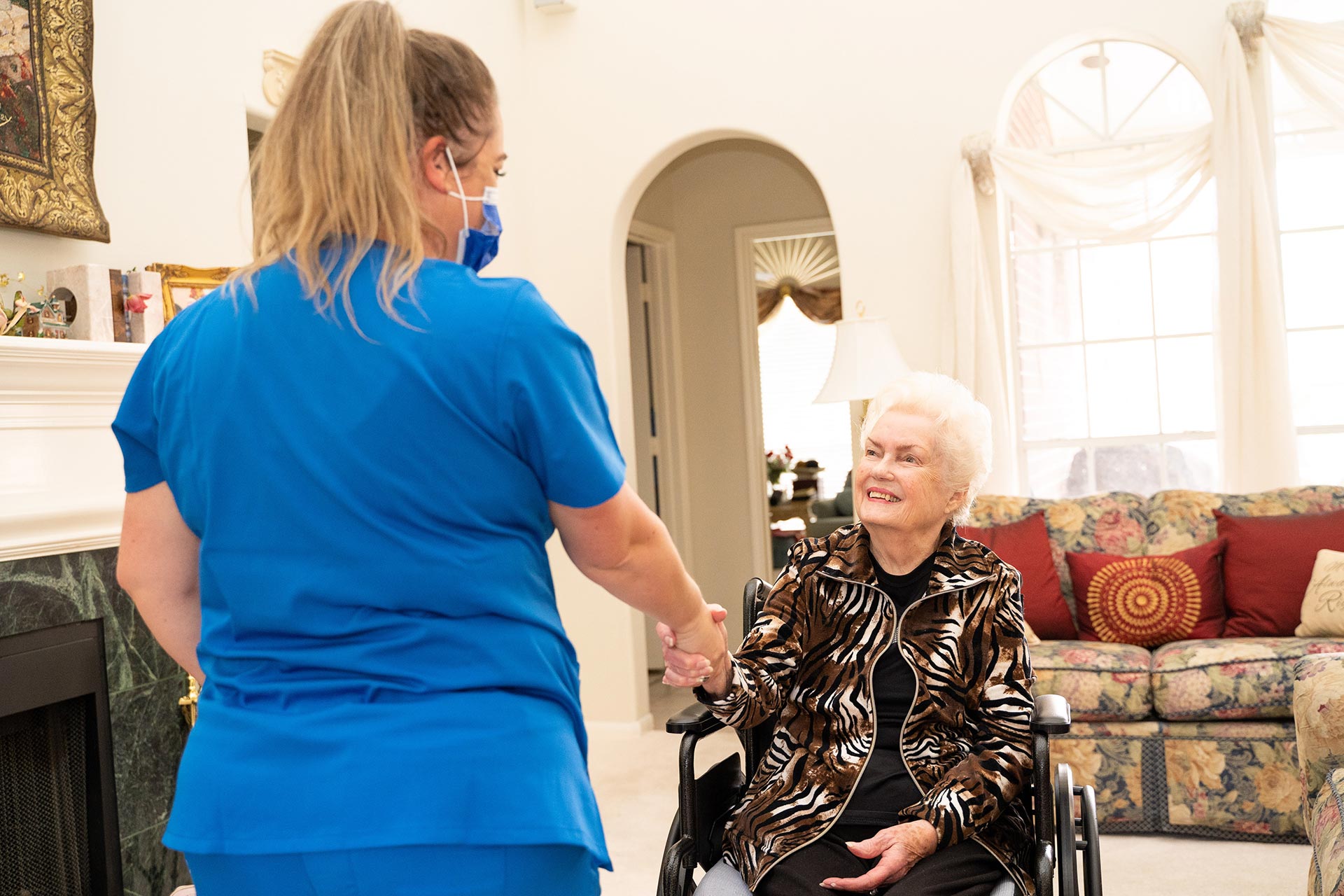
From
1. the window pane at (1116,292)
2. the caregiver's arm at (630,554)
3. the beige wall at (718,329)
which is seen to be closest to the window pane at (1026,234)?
the window pane at (1116,292)

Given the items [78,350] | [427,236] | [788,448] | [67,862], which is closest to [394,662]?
[427,236]

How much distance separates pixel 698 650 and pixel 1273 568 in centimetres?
316

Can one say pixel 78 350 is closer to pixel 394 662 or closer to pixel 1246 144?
pixel 394 662

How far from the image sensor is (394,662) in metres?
0.97

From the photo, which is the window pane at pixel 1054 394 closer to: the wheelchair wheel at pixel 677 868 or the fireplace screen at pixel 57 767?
the wheelchair wheel at pixel 677 868

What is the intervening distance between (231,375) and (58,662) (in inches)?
84.2

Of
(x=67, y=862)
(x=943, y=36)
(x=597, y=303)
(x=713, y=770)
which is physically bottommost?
(x=67, y=862)

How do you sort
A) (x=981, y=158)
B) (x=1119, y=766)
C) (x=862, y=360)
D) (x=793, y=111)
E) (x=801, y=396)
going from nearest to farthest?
1. (x=1119, y=766)
2. (x=862, y=360)
3. (x=981, y=158)
4. (x=793, y=111)
5. (x=801, y=396)

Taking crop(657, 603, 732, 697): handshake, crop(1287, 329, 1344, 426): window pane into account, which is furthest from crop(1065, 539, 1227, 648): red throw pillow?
crop(657, 603, 732, 697): handshake

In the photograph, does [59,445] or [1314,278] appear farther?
[1314,278]

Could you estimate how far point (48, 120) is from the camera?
283cm

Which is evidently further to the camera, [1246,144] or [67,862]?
[1246,144]

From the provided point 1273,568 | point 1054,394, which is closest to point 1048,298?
point 1054,394

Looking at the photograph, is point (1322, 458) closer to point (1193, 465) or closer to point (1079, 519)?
point (1193, 465)
